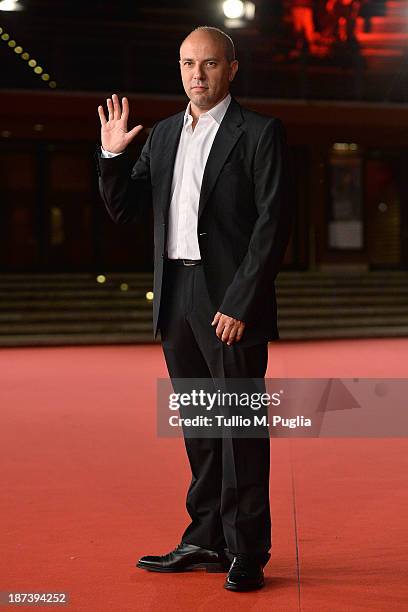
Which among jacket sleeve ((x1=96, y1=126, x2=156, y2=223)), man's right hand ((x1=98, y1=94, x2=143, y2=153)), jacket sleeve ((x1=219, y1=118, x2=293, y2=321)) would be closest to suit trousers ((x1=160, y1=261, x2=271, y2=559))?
jacket sleeve ((x1=219, y1=118, x2=293, y2=321))

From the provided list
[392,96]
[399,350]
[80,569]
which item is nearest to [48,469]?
[80,569]

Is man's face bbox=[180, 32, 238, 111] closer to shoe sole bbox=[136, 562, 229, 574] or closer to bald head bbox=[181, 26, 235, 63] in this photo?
bald head bbox=[181, 26, 235, 63]

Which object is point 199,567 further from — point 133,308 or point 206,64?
point 133,308

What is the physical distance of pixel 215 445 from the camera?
3.46m

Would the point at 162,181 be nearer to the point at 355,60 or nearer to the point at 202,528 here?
the point at 202,528

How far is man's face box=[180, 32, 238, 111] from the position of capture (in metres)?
3.26

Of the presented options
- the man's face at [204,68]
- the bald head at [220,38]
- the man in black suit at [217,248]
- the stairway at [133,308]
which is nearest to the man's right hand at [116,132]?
the man in black suit at [217,248]

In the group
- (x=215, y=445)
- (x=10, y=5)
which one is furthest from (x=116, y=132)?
(x=10, y=5)

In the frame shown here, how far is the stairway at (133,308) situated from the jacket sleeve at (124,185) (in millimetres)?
11351

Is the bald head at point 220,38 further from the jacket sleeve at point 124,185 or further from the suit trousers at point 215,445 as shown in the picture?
the suit trousers at point 215,445

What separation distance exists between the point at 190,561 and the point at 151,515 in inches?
36.6

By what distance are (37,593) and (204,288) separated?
1.15 meters

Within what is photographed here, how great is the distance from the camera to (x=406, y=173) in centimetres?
2277

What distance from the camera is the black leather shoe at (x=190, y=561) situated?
351 cm
